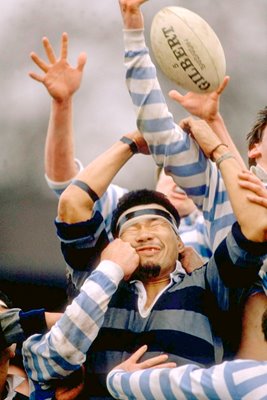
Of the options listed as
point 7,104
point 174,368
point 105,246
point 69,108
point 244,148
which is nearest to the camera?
point 174,368

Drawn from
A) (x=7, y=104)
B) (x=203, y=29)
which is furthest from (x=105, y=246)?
(x=7, y=104)

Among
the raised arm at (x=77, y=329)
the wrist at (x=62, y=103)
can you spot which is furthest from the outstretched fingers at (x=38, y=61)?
the raised arm at (x=77, y=329)

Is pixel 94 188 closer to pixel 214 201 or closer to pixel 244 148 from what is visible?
pixel 214 201

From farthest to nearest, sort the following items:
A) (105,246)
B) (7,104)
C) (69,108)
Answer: (7,104), (69,108), (105,246)

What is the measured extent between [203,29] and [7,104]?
474cm

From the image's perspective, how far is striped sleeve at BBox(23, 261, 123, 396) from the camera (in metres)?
3.68

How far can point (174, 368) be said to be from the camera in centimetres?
348

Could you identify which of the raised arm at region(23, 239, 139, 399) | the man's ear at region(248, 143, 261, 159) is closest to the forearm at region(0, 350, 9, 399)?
the raised arm at region(23, 239, 139, 399)

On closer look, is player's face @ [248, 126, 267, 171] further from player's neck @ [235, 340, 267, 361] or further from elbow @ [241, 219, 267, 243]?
player's neck @ [235, 340, 267, 361]

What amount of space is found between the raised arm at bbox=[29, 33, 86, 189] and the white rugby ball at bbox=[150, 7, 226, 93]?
388mm

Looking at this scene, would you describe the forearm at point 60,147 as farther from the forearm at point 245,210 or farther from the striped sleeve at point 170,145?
the forearm at point 245,210

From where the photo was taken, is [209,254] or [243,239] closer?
[243,239]

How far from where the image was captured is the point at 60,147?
14.6 feet

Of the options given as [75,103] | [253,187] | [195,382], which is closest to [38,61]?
[253,187]
